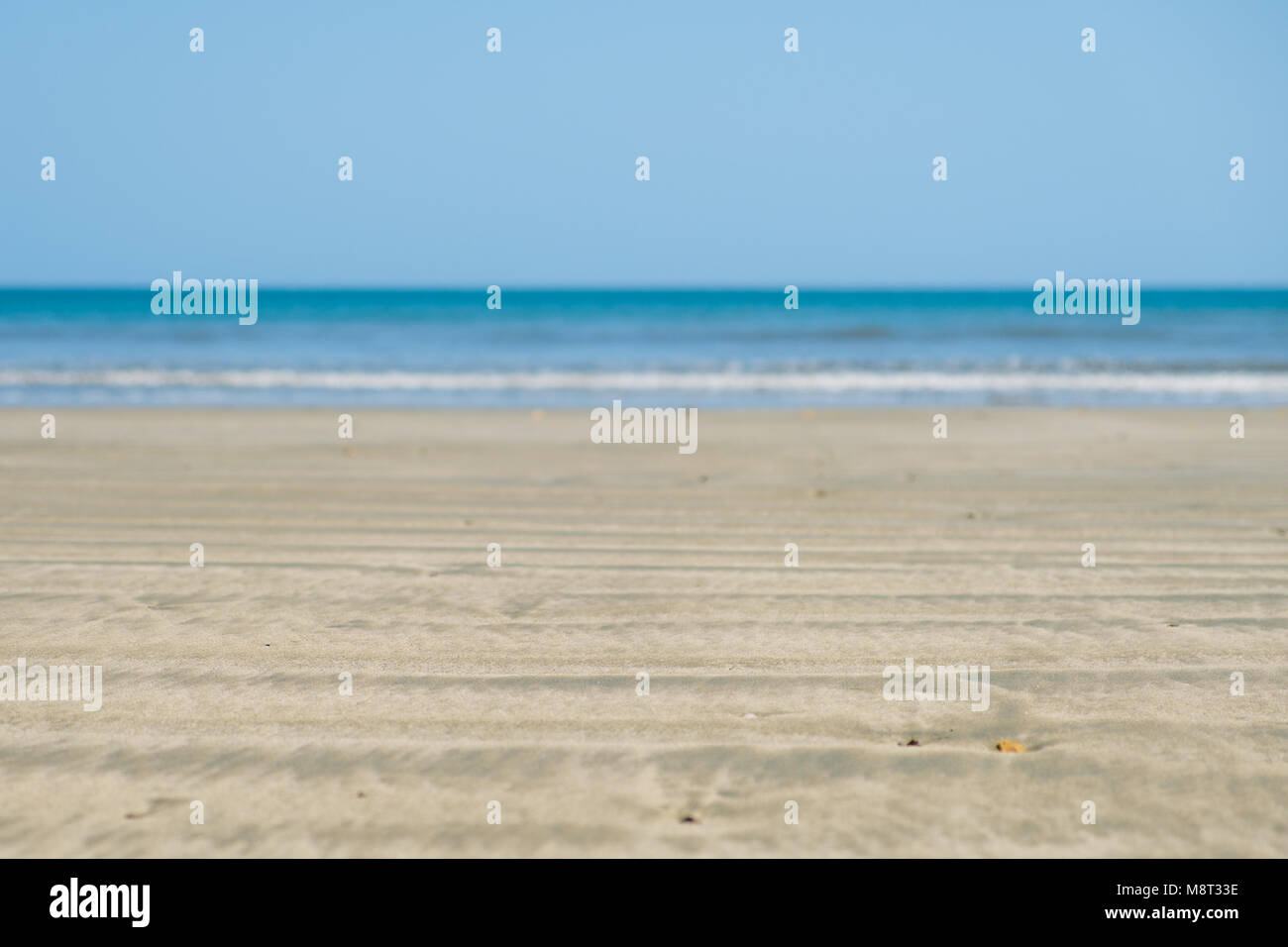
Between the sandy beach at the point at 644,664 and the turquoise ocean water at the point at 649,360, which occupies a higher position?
the turquoise ocean water at the point at 649,360

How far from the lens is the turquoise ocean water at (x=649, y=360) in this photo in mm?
19438

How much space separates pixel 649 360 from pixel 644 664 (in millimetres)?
23132

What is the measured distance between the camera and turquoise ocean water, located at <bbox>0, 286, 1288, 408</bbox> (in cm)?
1944

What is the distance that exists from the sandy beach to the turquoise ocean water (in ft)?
34.3

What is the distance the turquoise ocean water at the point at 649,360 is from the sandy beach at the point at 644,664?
10.4m
